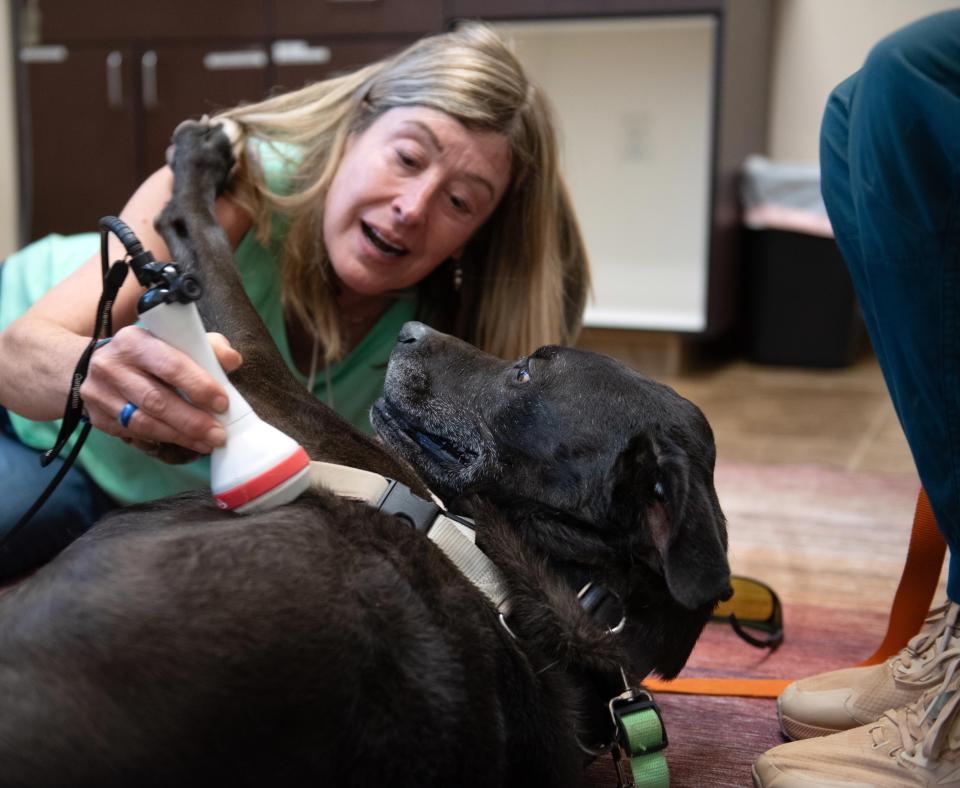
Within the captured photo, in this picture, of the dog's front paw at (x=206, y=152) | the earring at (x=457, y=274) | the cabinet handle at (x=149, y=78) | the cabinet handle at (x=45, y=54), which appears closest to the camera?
the dog's front paw at (x=206, y=152)

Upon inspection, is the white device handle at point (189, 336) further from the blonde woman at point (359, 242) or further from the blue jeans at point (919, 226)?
the blue jeans at point (919, 226)

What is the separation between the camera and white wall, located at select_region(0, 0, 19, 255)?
165 inches

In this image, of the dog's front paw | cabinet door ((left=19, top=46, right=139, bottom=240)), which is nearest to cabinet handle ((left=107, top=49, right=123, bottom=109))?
cabinet door ((left=19, top=46, right=139, bottom=240))

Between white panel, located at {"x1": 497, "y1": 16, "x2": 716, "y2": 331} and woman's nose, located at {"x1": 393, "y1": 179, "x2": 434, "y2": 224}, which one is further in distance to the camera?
white panel, located at {"x1": 497, "y1": 16, "x2": 716, "y2": 331}

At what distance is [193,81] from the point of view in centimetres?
398

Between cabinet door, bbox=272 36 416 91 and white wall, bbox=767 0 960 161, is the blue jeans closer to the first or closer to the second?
cabinet door, bbox=272 36 416 91

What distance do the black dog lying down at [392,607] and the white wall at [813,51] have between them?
11.4ft

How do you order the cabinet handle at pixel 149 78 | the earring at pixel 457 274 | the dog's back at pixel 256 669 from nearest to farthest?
the dog's back at pixel 256 669 < the earring at pixel 457 274 < the cabinet handle at pixel 149 78

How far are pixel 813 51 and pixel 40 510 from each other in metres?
3.80

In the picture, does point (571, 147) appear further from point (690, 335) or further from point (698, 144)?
point (690, 335)

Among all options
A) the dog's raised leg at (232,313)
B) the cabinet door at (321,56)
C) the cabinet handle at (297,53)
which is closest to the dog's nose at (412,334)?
the dog's raised leg at (232,313)

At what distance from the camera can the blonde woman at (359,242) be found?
5.41 feet

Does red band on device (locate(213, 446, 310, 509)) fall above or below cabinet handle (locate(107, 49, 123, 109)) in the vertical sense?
below

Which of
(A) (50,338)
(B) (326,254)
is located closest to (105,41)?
(B) (326,254)
